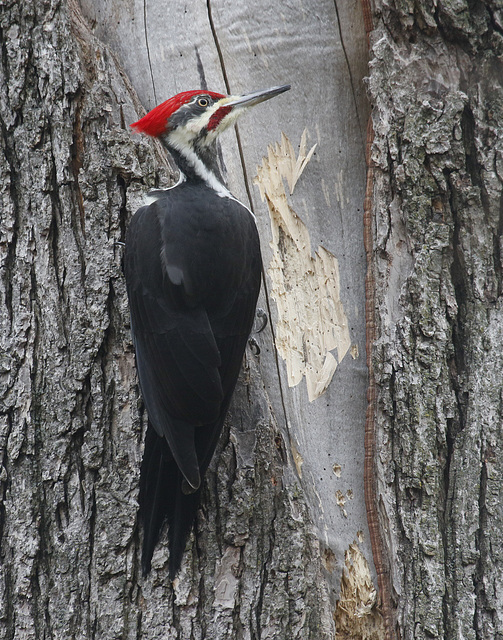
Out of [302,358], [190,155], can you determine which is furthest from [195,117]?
[302,358]

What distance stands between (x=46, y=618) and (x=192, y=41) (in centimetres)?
225

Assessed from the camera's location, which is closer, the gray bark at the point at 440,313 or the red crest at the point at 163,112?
the gray bark at the point at 440,313

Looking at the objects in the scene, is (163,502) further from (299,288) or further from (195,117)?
(195,117)

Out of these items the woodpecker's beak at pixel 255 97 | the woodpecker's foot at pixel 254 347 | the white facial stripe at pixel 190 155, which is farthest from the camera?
the white facial stripe at pixel 190 155

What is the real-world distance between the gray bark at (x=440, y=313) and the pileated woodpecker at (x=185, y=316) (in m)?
0.53

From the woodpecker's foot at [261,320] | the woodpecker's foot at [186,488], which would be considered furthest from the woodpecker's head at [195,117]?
the woodpecker's foot at [186,488]

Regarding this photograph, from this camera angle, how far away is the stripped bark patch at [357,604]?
218cm

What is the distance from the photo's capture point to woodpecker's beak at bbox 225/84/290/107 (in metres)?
2.28

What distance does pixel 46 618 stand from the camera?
6.78 feet

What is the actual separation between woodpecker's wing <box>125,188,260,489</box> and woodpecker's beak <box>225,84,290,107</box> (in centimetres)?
39

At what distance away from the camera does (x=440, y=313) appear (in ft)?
6.98

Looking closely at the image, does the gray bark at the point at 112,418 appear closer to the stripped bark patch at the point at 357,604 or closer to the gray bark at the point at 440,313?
the stripped bark patch at the point at 357,604

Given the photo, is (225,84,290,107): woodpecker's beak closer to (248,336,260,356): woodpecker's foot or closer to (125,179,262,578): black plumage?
(125,179,262,578): black plumage

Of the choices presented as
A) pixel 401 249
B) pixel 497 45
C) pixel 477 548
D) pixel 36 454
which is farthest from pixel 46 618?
pixel 497 45
